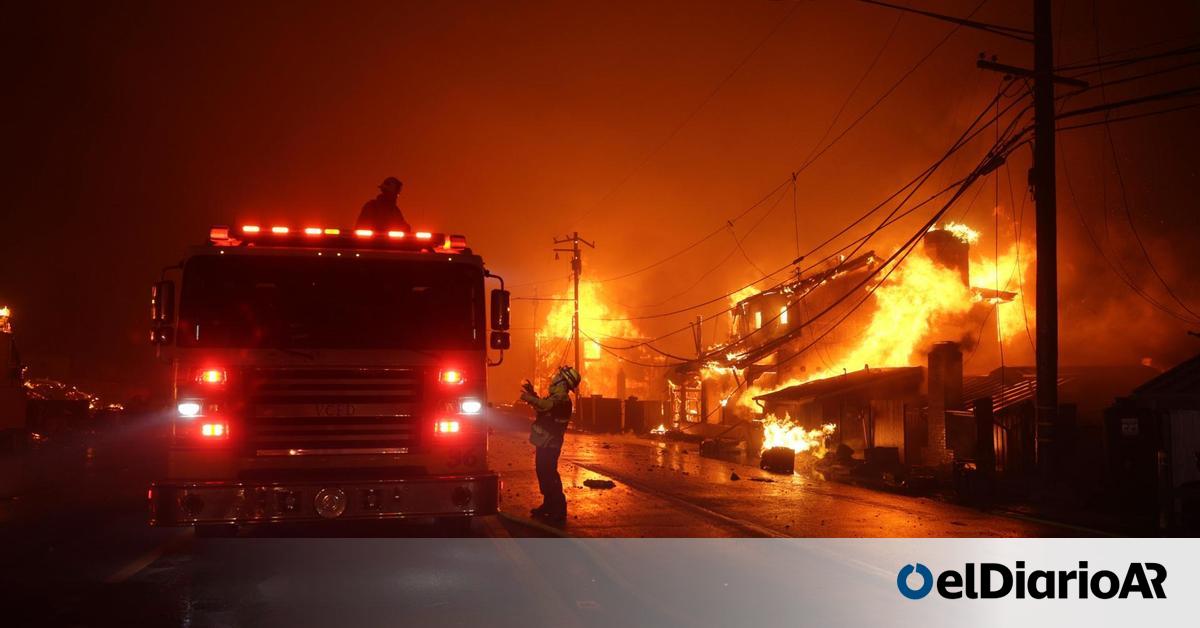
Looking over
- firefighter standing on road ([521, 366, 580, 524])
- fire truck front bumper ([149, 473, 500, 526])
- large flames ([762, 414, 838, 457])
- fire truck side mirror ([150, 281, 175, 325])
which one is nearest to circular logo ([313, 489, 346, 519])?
fire truck front bumper ([149, 473, 500, 526])

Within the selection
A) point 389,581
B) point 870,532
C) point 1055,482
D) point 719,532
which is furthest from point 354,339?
point 1055,482

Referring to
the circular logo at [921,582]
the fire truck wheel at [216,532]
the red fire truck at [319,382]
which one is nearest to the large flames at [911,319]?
the circular logo at [921,582]

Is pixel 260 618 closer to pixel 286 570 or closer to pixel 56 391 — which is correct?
pixel 286 570

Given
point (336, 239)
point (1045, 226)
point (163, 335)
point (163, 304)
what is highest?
point (1045, 226)

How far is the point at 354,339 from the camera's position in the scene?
8258mm

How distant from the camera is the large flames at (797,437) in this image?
32188mm

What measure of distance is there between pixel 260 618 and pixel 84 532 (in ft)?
19.0

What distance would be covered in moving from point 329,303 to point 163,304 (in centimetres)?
136

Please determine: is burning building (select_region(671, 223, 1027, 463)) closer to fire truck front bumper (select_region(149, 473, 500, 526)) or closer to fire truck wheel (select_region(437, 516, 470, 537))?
fire truck wheel (select_region(437, 516, 470, 537))

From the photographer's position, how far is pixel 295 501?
25.2 ft

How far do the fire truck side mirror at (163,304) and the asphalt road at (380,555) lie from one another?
217 cm

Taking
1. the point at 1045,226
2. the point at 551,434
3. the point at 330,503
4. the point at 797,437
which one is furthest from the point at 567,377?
the point at 797,437

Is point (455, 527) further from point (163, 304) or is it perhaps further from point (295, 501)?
point (163, 304)

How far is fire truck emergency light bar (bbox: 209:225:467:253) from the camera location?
8623 mm
